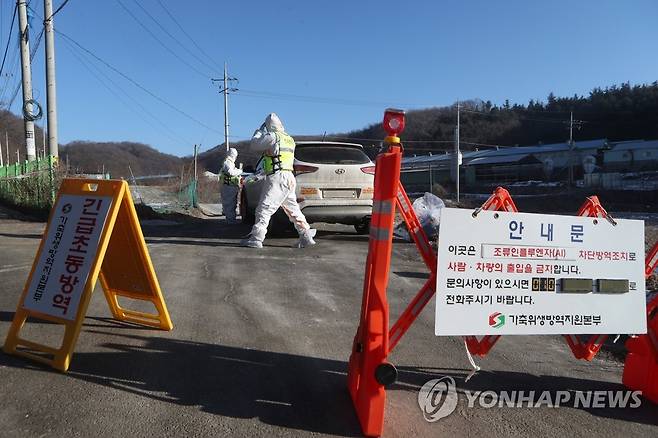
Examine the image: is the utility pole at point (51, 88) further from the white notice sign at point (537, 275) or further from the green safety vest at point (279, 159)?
the white notice sign at point (537, 275)

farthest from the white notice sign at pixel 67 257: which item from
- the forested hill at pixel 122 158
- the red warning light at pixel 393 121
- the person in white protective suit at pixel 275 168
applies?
the forested hill at pixel 122 158

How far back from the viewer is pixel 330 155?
31.5ft

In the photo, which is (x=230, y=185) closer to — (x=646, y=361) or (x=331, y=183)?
(x=331, y=183)

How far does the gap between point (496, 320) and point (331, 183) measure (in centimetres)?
622

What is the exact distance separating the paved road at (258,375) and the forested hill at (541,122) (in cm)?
8343

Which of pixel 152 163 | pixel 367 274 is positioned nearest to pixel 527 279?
pixel 367 274

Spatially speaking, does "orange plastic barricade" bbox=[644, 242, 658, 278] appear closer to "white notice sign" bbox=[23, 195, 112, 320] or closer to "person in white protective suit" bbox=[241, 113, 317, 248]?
"white notice sign" bbox=[23, 195, 112, 320]

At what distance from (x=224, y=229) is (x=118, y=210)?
301 inches

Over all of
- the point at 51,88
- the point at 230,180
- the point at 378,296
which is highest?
the point at 51,88

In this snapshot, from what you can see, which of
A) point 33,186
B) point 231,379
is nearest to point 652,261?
point 231,379

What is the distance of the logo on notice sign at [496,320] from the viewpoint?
3.20 meters

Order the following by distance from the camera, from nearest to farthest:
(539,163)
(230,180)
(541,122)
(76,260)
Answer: (76,260) < (230,180) < (539,163) < (541,122)

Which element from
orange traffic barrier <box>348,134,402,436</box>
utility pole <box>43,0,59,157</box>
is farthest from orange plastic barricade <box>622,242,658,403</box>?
utility pole <box>43,0,59,157</box>

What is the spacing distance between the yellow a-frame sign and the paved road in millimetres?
188
